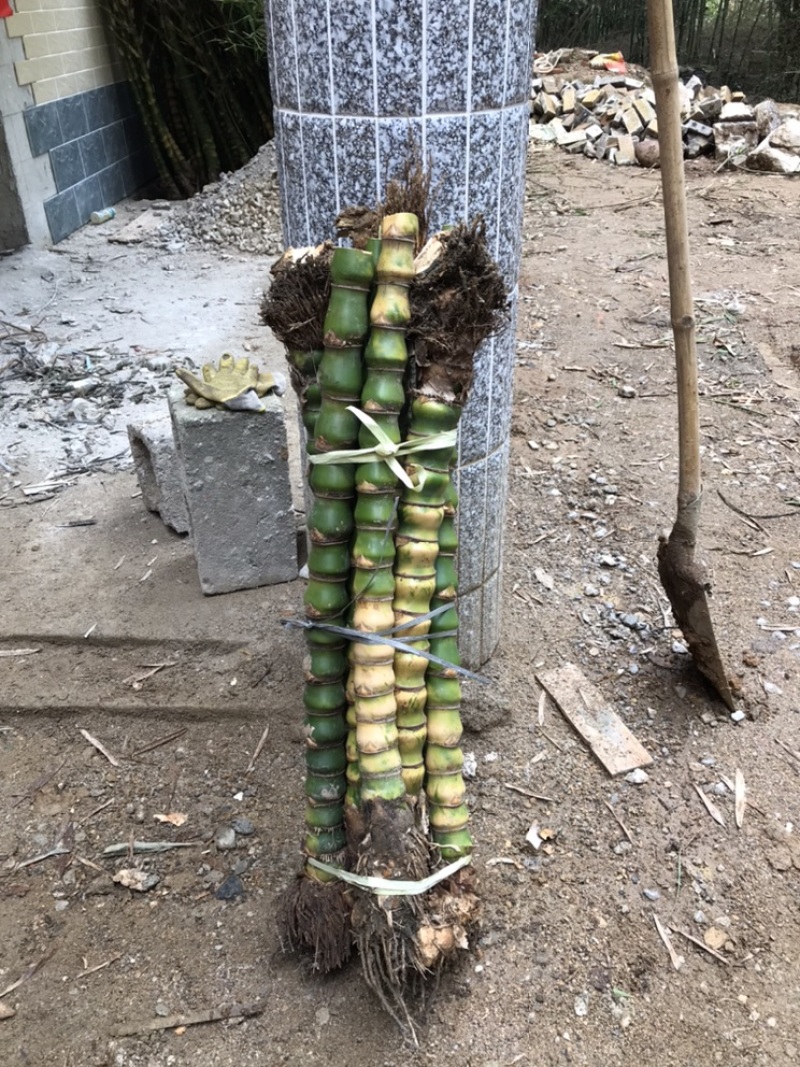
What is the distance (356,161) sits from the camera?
6.23ft

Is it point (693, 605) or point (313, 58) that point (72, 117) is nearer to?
point (313, 58)

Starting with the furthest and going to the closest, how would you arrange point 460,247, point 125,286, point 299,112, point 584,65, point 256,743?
point 584,65 < point 125,286 < point 256,743 < point 299,112 < point 460,247

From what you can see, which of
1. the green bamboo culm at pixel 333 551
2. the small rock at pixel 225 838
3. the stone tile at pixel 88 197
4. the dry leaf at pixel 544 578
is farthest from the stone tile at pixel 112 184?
the green bamboo culm at pixel 333 551

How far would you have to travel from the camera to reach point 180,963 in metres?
1.97

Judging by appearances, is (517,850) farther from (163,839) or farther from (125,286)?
(125,286)

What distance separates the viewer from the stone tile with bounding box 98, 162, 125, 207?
830 cm

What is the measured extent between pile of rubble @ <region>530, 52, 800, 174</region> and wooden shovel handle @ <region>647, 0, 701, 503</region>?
730 centimetres

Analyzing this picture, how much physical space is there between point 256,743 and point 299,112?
69.7 inches

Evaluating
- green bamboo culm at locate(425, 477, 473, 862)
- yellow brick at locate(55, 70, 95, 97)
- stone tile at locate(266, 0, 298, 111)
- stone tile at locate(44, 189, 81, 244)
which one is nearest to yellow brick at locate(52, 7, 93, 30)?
yellow brick at locate(55, 70, 95, 97)

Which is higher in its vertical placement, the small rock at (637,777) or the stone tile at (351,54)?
the stone tile at (351,54)

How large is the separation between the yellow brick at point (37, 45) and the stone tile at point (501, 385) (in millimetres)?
6365

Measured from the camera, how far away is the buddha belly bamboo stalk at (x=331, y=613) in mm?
1542

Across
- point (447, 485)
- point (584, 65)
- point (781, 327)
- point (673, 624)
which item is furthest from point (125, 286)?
point (584, 65)

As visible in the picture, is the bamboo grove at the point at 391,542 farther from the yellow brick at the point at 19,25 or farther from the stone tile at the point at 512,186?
the yellow brick at the point at 19,25
